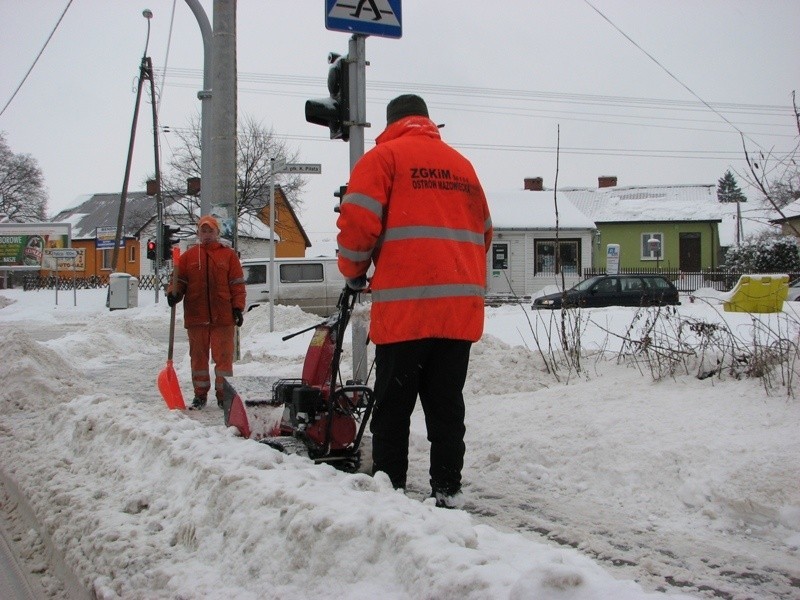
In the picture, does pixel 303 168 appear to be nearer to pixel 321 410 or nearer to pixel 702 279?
pixel 321 410

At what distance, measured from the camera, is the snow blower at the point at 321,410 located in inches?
155

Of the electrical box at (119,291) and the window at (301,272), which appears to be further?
the electrical box at (119,291)

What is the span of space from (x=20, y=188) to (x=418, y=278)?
207ft

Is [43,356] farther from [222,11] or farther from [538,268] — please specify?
[538,268]

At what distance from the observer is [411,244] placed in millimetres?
3352

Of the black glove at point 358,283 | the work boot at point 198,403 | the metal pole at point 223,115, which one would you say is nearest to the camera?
the black glove at point 358,283

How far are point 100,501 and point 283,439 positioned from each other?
3.26ft

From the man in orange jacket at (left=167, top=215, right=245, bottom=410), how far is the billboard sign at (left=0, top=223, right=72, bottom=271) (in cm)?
3735

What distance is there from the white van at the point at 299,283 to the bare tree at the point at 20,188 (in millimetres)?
46839

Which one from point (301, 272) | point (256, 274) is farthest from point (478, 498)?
point (256, 274)

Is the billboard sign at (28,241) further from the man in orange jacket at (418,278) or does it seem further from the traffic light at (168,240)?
the man in orange jacket at (418,278)

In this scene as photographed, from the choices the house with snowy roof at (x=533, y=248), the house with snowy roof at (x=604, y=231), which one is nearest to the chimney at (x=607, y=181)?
the house with snowy roof at (x=604, y=231)

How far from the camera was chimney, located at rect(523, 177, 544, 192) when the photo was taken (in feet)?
146

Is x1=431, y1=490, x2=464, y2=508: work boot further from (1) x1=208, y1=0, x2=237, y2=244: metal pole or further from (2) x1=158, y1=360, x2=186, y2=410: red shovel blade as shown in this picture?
(1) x1=208, y1=0, x2=237, y2=244: metal pole
